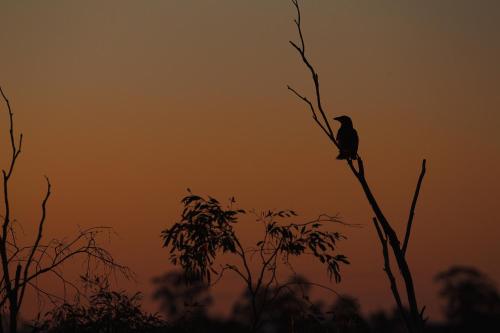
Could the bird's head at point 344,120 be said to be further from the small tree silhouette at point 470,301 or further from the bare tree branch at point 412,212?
the small tree silhouette at point 470,301

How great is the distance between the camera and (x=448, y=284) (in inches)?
2232

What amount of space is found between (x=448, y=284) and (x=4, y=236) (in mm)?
52038

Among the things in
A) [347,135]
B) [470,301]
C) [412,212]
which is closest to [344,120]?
[347,135]

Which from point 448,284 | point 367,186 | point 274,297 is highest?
point 448,284

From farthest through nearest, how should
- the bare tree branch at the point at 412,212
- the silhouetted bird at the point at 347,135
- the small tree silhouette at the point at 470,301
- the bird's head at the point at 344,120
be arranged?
the small tree silhouette at the point at 470,301
the bird's head at the point at 344,120
the silhouetted bird at the point at 347,135
the bare tree branch at the point at 412,212

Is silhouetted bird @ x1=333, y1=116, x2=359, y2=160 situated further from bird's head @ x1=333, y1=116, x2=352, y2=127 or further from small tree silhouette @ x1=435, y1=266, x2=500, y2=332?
small tree silhouette @ x1=435, y1=266, x2=500, y2=332

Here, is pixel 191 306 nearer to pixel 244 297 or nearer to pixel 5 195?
pixel 5 195

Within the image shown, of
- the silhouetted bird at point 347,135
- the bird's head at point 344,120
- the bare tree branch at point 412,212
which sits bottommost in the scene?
the bare tree branch at point 412,212

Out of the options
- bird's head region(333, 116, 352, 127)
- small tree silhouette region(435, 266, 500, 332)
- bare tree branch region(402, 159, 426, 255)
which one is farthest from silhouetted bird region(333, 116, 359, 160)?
small tree silhouette region(435, 266, 500, 332)

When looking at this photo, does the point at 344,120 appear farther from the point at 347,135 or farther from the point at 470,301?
the point at 470,301

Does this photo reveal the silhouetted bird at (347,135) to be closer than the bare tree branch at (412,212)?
No

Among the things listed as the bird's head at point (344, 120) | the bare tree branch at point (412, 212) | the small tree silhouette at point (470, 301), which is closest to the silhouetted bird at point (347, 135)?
the bird's head at point (344, 120)

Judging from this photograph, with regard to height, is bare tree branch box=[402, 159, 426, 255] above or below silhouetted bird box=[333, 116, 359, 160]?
below

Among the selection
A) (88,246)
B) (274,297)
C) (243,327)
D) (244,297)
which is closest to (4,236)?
(88,246)
